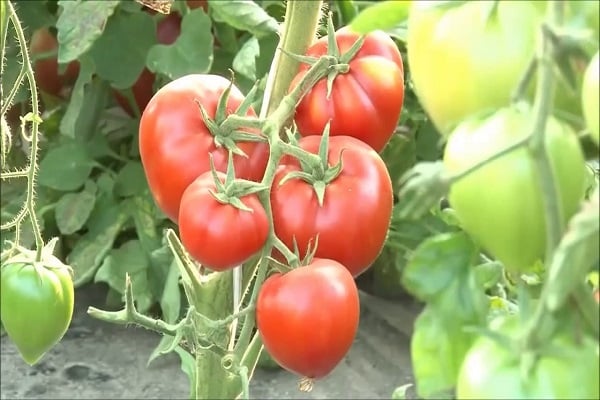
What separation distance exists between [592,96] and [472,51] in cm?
4

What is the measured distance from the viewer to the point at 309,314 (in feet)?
1.48

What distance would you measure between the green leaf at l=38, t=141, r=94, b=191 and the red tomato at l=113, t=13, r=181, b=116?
149 mm

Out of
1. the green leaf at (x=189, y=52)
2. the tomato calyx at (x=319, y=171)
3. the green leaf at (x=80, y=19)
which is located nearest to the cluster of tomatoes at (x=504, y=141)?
the tomato calyx at (x=319, y=171)

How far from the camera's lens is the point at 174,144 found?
487 mm

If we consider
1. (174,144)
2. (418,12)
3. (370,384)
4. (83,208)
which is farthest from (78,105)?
(418,12)

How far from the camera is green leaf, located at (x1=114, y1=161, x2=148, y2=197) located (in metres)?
1.58

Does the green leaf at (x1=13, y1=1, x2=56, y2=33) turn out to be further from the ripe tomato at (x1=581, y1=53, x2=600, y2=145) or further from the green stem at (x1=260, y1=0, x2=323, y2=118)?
the ripe tomato at (x1=581, y1=53, x2=600, y2=145)

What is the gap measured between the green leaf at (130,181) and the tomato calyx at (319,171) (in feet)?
3.75

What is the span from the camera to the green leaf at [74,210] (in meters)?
1.52

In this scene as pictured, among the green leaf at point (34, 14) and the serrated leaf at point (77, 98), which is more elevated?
the green leaf at point (34, 14)

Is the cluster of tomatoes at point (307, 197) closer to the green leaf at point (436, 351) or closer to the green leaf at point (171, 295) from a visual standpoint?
the green leaf at point (436, 351)

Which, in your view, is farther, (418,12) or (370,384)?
(370,384)

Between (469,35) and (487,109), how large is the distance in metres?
0.02

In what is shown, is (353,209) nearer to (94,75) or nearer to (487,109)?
(487,109)
